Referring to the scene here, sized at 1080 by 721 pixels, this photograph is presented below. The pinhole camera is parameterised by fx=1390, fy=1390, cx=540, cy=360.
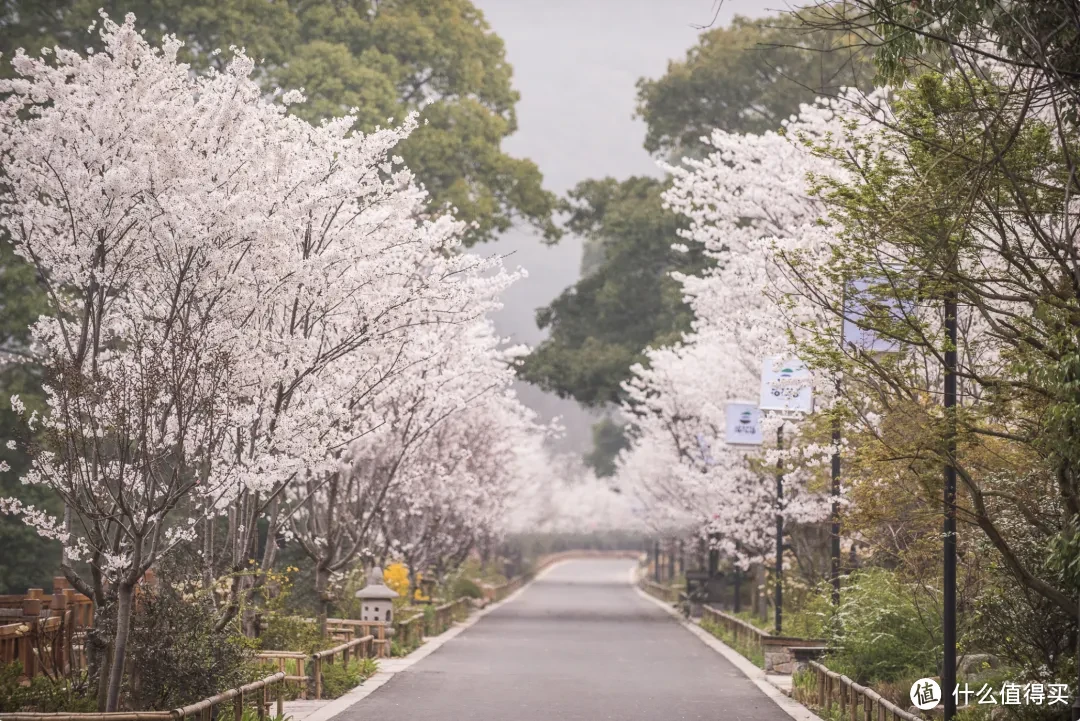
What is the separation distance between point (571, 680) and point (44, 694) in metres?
9.87

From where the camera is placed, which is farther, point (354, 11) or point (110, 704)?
point (354, 11)

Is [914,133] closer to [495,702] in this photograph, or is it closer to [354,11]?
[495,702]

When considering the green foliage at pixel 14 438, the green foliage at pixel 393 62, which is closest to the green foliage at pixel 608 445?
the green foliage at pixel 393 62

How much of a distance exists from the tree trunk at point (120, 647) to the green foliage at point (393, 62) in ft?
82.5

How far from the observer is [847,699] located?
1695 centimetres

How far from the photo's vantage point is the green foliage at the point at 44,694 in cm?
1391

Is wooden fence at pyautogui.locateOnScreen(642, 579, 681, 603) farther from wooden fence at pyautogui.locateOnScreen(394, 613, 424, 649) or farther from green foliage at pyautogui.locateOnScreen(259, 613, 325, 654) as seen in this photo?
green foliage at pyautogui.locateOnScreen(259, 613, 325, 654)

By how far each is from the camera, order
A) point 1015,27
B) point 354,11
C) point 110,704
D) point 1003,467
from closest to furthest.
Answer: point 1015,27
point 110,704
point 1003,467
point 354,11

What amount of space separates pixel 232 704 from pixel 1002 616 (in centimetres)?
832

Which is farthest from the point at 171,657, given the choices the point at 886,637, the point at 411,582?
the point at 411,582

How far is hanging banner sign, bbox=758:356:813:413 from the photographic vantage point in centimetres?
2275

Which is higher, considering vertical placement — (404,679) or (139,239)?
(139,239)

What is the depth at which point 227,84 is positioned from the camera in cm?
1777

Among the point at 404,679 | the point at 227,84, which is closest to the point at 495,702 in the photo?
the point at 404,679
